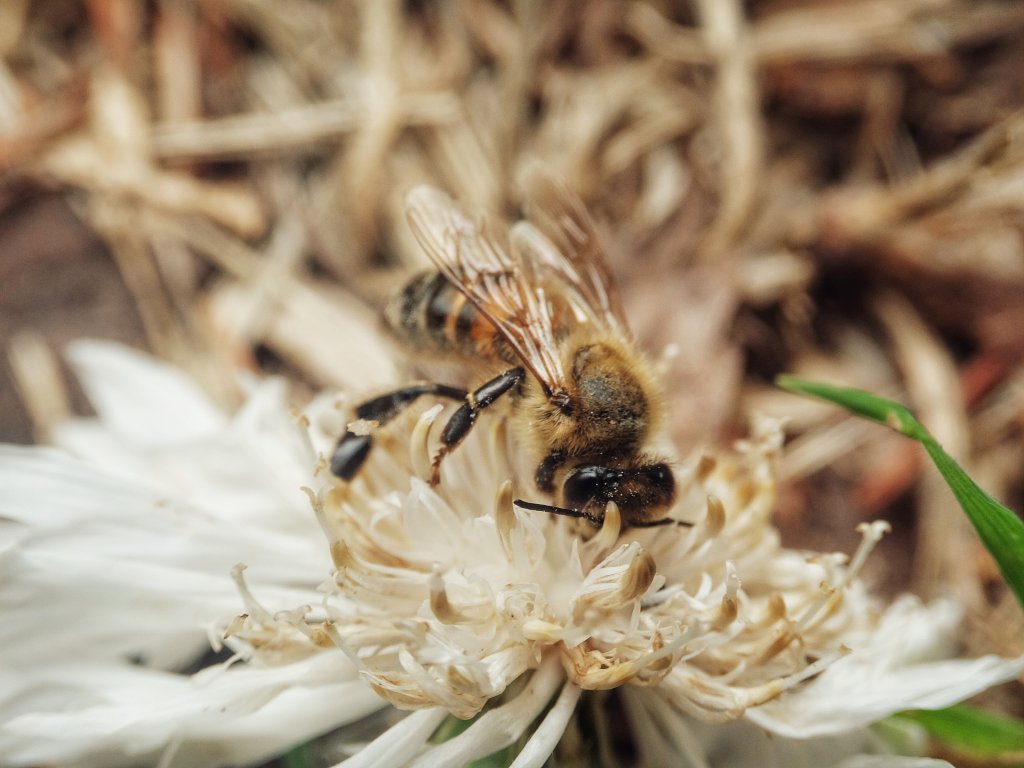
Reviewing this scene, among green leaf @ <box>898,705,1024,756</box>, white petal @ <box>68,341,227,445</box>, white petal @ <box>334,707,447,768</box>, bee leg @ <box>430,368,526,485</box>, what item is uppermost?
white petal @ <box>68,341,227,445</box>

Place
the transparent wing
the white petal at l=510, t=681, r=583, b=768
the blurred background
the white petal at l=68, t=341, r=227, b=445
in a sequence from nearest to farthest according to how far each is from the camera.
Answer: the white petal at l=510, t=681, r=583, b=768 → the transparent wing → the white petal at l=68, t=341, r=227, b=445 → the blurred background

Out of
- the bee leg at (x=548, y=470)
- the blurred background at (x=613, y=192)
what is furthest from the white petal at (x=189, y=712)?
the blurred background at (x=613, y=192)

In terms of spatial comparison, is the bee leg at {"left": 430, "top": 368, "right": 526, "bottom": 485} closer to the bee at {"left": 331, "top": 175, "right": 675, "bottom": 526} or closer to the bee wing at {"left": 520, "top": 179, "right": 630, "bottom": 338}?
the bee at {"left": 331, "top": 175, "right": 675, "bottom": 526}

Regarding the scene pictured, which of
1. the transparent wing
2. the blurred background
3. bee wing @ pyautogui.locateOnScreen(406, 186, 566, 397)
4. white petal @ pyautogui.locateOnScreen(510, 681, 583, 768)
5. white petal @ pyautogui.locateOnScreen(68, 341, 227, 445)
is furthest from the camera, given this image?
the blurred background

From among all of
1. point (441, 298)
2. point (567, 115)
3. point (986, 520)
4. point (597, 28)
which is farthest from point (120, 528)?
point (597, 28)

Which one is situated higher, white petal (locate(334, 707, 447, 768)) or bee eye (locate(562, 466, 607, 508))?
bee eye (locate(562, 466, 607, 508))

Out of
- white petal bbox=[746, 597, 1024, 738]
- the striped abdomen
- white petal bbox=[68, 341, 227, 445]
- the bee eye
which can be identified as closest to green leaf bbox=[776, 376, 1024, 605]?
white petal bbox=[746, 597, 1024, 738]

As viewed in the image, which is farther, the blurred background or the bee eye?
the blurred background

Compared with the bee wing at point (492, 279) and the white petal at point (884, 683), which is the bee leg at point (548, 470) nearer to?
the bee wing at point (492, 279)
